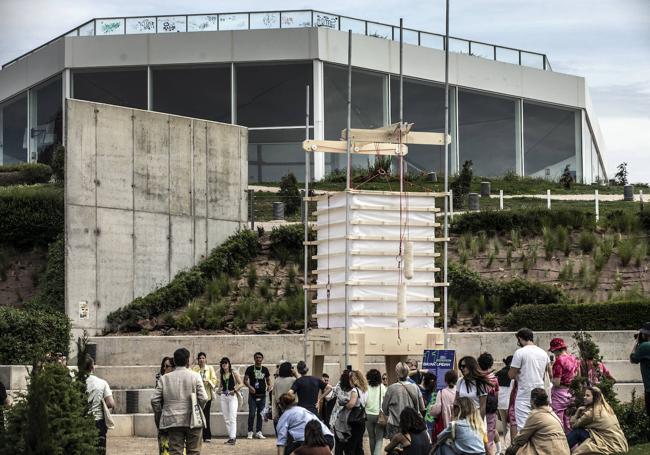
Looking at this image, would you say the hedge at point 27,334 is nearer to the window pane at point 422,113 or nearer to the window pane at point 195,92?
the window pane at point 195,92

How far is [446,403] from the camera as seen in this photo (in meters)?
18.8

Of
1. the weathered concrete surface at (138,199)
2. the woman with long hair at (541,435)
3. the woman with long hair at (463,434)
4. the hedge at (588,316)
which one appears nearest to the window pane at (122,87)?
the weathered concrete surface at (138,199)

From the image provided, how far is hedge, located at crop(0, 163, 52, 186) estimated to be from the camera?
45.9 metres

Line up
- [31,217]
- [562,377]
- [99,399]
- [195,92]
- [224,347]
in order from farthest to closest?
[195,92] < [31,217] < [224,347] < [562,377] < [99,399]

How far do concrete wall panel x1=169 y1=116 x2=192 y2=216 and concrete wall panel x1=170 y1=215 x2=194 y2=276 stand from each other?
0.22 metres

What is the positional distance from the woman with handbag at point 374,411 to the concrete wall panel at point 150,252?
13420 mm

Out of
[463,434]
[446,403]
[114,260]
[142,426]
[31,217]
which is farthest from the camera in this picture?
[31,217]

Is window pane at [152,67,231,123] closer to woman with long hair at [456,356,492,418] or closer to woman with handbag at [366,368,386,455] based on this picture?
woman with handbag at [366,368,386,455]

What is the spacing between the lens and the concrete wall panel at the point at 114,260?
32.3 meters

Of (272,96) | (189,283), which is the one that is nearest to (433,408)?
(189,283)

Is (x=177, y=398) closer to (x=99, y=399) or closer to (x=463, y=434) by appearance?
(x=99, y=399)

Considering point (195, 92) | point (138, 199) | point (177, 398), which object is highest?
point (195, 92)

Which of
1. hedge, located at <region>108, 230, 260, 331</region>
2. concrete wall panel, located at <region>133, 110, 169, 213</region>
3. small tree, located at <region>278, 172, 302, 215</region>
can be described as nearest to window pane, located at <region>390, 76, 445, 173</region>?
small tree, located at <region>278, 172, 302, 215</region>

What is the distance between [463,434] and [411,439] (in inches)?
31.2
